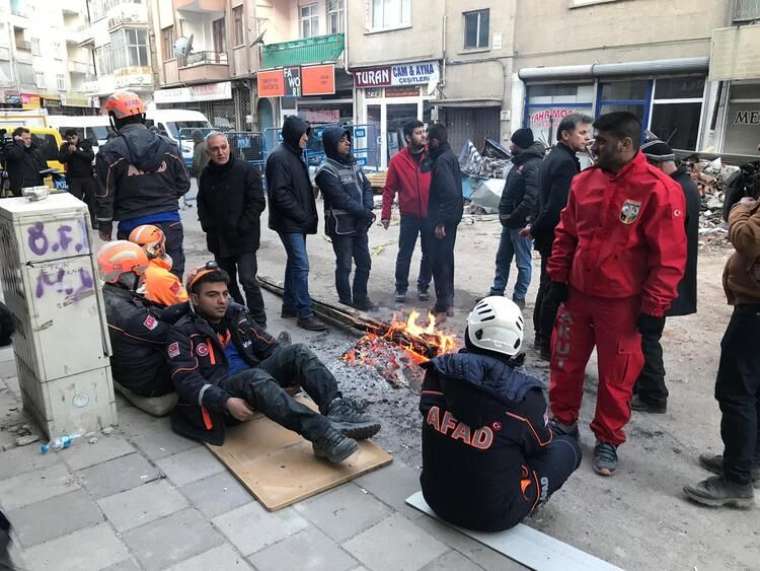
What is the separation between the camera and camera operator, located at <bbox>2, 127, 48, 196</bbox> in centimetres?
1120

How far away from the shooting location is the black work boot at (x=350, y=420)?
362 centimetres

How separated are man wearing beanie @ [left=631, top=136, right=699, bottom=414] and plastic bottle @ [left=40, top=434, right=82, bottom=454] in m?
3.85

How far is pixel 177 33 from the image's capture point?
115ft

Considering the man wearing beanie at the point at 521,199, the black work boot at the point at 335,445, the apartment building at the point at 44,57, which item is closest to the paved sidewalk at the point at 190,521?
the black work boot at the point at 335,445

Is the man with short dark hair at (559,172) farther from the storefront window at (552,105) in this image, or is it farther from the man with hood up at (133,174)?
the storefront window at (552,105)

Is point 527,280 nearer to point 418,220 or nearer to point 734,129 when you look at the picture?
point 418,220

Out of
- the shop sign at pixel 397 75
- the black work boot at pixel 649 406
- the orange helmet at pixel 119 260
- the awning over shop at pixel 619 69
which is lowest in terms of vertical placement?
the black work boot at pixel 649 406

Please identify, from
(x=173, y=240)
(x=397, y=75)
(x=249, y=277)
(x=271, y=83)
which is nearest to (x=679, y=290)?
(x=249, y=277)

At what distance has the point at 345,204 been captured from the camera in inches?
249

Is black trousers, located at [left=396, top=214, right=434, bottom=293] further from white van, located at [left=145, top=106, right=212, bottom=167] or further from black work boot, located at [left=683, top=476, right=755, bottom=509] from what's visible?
white van, located at [left=145, top=106, right=212, bottom=167]

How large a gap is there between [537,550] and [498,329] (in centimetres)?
109

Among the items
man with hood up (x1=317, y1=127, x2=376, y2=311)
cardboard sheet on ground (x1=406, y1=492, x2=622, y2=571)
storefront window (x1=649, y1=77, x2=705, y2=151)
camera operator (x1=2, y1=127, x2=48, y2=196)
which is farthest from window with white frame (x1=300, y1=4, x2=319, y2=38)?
cardboard sheet on ground (x1=406, y1=492, x2=622, y2=571)

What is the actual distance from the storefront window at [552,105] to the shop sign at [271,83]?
13376 mm

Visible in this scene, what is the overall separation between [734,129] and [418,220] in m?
10.5
